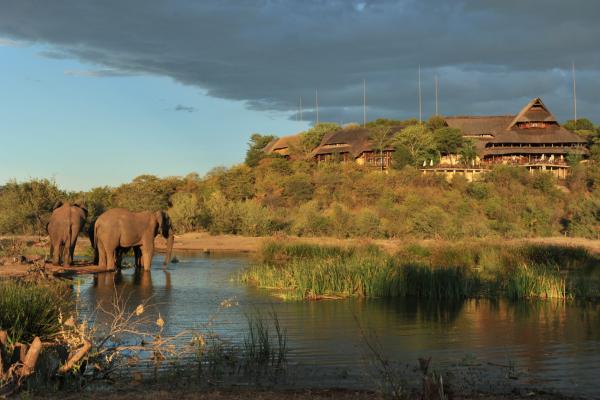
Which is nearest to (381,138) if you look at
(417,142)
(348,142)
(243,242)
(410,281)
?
(417,142)

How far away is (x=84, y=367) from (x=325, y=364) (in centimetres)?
355

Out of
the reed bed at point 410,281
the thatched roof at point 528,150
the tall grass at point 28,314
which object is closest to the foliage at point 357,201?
the thatched roof at point 528,150

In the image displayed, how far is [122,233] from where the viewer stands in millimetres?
23844

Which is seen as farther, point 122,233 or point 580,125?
point 580,125

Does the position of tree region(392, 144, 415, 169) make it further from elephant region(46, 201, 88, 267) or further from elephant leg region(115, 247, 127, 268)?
elephant region(46, 201, 88, 267)

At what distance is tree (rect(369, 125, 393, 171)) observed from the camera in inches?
2645

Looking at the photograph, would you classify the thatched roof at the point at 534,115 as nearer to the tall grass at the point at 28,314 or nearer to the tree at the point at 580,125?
the tree at the point at 580,125

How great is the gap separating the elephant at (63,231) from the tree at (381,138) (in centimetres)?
4433

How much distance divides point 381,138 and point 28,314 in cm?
5861

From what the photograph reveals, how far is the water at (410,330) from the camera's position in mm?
10461

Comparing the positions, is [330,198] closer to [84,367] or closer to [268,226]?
[268,226]

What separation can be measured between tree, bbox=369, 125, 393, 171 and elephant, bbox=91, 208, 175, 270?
42724 millimetres

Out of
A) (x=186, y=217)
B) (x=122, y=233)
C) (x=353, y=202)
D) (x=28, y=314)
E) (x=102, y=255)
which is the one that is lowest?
(x=28, y=314)

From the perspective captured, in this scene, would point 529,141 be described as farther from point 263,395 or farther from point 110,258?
point 263,395
